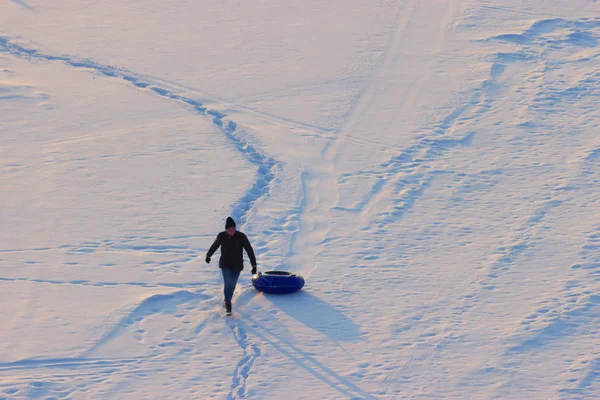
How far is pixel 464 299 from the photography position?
1227 cm

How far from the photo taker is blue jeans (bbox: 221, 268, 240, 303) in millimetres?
11578

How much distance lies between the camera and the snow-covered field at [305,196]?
1075 cm

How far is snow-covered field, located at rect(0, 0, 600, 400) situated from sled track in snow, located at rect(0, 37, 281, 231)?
0.06 m

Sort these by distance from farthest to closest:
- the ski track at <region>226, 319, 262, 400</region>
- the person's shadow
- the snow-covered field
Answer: the person's shadow → the snow-covered field → the ski track at <region>226, 319, 262, 400</region>

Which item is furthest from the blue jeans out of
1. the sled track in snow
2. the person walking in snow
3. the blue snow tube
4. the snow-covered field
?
the sled track in snow

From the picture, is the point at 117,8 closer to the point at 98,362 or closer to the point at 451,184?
the point at 451,184

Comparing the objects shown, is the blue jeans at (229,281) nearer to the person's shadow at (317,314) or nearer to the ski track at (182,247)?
the ski track at (182,247)

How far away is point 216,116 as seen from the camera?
720 inches

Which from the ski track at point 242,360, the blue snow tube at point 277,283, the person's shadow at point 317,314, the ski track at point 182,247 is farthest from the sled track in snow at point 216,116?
the ski track at point 242,360

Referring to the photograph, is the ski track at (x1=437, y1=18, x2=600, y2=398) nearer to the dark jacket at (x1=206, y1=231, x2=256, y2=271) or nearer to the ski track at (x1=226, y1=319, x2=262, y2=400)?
the ski track at (x1=226, y1=319, x2=262, y2=400)

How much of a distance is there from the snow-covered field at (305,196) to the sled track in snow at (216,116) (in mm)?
58

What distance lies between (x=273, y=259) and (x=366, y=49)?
947cm

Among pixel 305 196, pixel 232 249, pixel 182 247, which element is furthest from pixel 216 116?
pixel 232 249

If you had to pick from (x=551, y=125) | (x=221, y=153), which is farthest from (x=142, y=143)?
(x=551, y=125)
